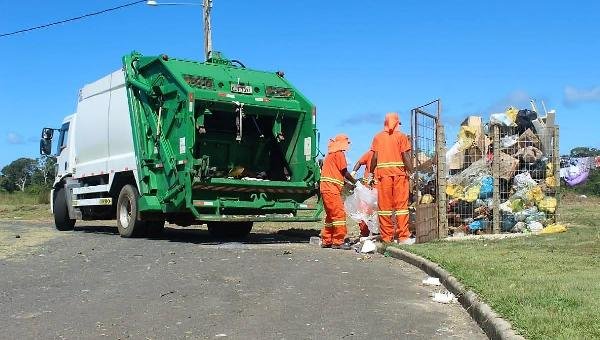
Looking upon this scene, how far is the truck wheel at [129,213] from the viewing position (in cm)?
1274

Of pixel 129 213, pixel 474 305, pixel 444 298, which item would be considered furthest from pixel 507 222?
pixel 474 305

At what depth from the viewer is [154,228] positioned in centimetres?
1330

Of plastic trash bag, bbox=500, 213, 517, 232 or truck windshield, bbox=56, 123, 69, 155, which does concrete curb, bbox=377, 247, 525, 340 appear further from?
truck windshield, bbox=56, 123, 69, 155

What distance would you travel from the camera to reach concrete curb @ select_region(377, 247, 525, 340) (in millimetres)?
4707

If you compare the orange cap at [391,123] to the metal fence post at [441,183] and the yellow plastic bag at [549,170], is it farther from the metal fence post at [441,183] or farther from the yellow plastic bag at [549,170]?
the yellow plastic bag at [549,170]

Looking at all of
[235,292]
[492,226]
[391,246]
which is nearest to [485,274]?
[235,292]

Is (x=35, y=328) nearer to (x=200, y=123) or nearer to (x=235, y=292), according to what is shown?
(x=235, y=292)

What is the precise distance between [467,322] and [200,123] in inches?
274

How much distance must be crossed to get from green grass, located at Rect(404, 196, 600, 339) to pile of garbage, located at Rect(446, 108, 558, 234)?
1312 millimetres

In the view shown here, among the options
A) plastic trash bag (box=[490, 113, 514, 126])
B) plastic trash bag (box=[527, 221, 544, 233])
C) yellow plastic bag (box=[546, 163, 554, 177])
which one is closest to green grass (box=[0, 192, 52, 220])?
plastic trash bag (box=[490, 113, 514, 126])

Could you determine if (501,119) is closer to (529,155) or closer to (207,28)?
(529,155)

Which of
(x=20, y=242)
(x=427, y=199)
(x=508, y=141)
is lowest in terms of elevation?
(x=20, y=242)

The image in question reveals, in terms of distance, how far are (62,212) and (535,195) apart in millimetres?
10386

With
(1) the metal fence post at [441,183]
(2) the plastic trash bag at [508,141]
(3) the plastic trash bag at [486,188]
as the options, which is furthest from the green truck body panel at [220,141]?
(2) the plastic trash bag at [508,141]
